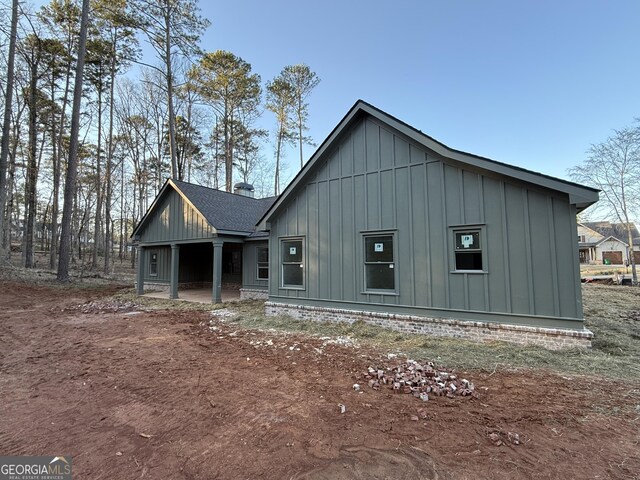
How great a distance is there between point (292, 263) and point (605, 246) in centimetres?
5438

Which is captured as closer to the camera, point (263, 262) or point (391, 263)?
point (391, 263)

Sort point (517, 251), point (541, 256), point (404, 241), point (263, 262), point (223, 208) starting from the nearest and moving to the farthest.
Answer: point (541, 256), point (517, 251), point (404, 241), point (263, 262), point (223, 208)

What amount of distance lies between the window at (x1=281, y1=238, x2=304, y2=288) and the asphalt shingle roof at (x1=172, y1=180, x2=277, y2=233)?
13.0ft

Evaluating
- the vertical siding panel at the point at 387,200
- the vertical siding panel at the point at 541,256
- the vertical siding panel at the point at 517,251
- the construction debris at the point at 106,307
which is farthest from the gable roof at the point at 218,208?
the vertical siding panel at the point at 541,256

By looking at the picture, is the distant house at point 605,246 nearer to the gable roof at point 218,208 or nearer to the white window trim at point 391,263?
the gable roof at point 218,208

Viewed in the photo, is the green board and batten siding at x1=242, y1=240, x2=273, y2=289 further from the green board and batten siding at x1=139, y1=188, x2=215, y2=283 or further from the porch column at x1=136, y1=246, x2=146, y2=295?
the porch column at x1=136, y1=246, x2=146, y2=295

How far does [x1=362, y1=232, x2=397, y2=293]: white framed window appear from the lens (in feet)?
24.9

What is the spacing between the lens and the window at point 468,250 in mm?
6492

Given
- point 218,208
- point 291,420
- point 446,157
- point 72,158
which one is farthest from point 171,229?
point 291,420

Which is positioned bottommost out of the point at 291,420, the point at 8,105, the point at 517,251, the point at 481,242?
the point at 291,420

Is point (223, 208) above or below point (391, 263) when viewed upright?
above

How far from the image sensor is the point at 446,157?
6727 mm

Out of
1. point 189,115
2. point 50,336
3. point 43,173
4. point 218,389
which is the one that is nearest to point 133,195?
point 43,173

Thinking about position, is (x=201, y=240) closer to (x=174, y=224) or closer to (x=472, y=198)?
(x=174, y=224)
